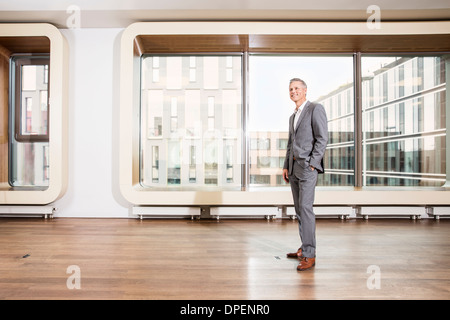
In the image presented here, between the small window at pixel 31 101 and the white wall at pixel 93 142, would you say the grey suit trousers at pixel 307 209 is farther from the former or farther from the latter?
the small window at pixel 31 101

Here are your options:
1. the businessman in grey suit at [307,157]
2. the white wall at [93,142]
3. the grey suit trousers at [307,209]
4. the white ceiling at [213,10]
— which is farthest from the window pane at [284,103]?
the grey suit trousers at [307,209]

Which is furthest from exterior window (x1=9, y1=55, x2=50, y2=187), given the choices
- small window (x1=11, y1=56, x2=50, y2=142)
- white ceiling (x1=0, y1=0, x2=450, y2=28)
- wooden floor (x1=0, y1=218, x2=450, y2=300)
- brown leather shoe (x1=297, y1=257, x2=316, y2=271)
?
brown leather shoe (x1=297, y1=257, x2=316, y2=271)

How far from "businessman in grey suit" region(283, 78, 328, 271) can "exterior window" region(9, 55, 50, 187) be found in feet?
15.5

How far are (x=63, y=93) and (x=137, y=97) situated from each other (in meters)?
1.17

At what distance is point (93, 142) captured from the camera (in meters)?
5.46

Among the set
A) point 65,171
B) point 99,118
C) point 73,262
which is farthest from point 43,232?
point 99,118

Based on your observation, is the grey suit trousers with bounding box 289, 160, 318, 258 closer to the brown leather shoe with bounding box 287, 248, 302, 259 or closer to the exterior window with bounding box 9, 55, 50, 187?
the brown leather shoe with bounding box 287, 248, 302, 259

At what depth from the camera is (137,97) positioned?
18.2ft

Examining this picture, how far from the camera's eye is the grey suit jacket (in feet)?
9.38

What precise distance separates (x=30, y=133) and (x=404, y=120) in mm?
6818

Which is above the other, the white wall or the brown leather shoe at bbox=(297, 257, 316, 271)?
the white wall

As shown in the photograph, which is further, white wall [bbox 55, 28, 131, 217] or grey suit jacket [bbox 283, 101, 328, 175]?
white wall [bbox 55, 28, 131, 217]

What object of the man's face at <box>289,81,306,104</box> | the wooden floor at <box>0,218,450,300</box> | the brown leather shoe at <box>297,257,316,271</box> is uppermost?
the man's face at <box>289,81,306,104</box>

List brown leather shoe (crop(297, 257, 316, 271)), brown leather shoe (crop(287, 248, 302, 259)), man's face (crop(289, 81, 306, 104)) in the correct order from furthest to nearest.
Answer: brown leather shoe (crop(287, 248, 302, 259)), man's face (crop(289, 81, 306, 104)), brown leather shoe (crop(297, 257, 316, 271))
